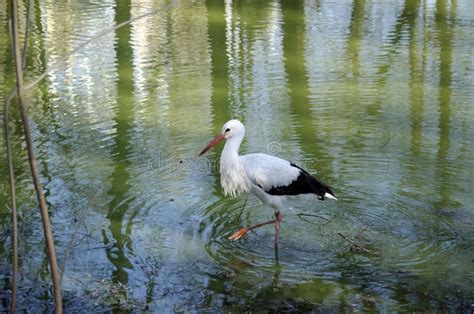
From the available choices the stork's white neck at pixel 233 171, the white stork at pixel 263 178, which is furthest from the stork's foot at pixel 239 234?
the stork's white neck at pixel 233 171

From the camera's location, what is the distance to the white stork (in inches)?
281

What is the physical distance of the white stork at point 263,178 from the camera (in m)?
7.13

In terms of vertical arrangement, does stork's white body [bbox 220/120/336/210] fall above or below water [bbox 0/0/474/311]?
above

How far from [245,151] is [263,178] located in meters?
2.25

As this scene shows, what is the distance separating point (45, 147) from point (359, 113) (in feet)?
13.7

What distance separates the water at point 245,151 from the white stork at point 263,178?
38 cm

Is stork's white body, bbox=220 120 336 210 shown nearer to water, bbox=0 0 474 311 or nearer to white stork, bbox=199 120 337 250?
white stork, bbox=199 120 337 250

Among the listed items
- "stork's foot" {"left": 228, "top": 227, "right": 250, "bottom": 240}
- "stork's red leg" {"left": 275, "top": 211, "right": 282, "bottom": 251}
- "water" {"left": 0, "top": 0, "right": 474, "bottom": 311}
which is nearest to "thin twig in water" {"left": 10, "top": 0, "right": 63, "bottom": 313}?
"water" {"left": 0, "top": 0, "right": 474, "bottom": 311}

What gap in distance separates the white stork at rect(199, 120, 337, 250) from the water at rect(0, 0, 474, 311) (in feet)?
1.26

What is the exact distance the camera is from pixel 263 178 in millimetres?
7133

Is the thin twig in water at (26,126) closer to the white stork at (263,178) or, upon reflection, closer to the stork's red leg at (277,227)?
the stork's red leg at (277,227)

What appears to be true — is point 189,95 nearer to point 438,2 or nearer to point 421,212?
point 421,212

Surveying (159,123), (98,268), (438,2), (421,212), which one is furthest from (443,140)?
(438,2)

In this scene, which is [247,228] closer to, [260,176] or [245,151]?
[260,176]
